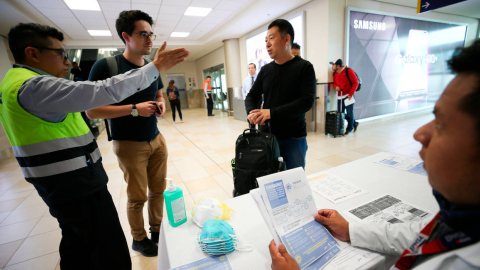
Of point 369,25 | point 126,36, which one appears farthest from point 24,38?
point 369,25

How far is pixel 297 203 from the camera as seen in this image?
0.80 meters

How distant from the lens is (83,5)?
4934mm

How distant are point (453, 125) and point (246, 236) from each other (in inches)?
28.4

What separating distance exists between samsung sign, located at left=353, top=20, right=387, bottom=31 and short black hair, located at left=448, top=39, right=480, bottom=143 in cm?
571

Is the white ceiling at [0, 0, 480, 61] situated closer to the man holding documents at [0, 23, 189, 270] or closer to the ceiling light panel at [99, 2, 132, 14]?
the ceiling light panel at [99, 2, 132, 14]

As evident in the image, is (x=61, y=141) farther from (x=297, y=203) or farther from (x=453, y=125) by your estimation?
(x=453, y=125)

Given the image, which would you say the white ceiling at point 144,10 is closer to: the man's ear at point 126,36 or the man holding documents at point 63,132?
the man's ear at point 126,36

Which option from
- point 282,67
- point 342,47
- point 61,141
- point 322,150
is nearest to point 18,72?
point 61,141

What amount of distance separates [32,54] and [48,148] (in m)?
0.47

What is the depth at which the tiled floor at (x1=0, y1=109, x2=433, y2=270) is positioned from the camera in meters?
1.88

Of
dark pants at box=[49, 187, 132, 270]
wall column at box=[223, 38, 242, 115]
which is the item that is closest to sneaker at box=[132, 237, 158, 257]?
dark pants at box=[49, 187, 132, 270]

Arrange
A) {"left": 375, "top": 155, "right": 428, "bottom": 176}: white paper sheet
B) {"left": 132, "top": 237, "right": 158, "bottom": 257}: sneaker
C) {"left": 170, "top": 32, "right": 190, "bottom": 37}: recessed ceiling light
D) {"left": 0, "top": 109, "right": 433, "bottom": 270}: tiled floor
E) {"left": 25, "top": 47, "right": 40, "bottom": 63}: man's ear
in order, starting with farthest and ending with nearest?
{"left": 170, "top": 32, "right": 190, "bottom": 37}: recessed ceiling light
{"left": 0, "top": 109, "right": 433, "bottom": 270}: tiled floor
{"left": 132, "top": 237, "right": 158, "bottom": 257}: sneaker
{"left": 375, "top": 155, "right": 428, "bottom": 176}: white paper sheet
{"left": 25, "top": 47, "right": 40, "bottom": 63}: man's ear

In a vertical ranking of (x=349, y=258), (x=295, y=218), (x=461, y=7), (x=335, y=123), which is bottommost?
(x=335, y=123)

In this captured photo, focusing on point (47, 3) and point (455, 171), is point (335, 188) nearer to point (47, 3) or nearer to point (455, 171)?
point (455, 171)
